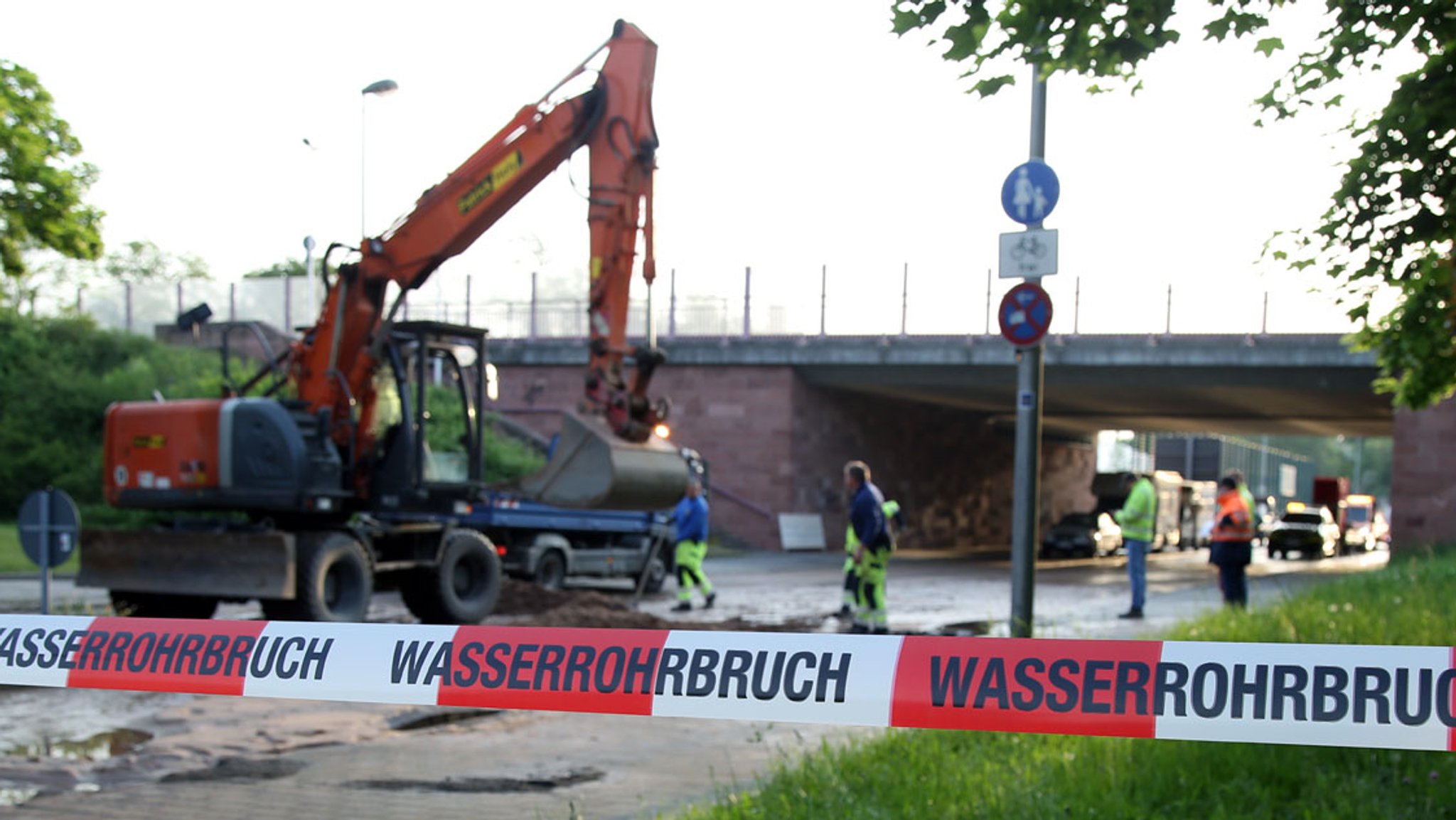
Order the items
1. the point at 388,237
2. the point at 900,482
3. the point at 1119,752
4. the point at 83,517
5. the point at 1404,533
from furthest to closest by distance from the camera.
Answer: the point at 900,482 → the point at 1404,533 → the point at 83,517 → the point at 388,237 → the point at 1119,752

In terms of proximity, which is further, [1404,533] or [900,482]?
[900,482]

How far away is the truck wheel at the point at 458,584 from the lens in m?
14.5

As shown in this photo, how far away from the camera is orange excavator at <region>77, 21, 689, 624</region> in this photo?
12.7 metres

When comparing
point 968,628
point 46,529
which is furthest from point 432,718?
point 968,628

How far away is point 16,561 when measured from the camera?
20.5 meters

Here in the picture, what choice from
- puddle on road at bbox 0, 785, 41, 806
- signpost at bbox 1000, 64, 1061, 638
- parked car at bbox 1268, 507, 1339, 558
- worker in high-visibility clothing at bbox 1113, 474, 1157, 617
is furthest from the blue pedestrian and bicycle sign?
parked car at bbox 1268, 507, 1339, 558

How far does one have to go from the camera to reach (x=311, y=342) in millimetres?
14328

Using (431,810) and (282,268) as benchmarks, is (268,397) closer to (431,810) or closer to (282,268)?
(431,810)

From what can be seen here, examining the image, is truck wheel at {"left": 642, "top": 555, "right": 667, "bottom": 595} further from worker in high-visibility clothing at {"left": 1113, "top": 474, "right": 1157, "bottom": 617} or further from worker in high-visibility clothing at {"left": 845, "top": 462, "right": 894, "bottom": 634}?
worker in high-visibility clothing at {"left": 1113, "top": 474, "right": 1157, "bottom": 617}

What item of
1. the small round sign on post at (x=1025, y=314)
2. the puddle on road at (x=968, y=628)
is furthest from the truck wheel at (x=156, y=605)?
the small round sign on post at (x=1025, y=314)

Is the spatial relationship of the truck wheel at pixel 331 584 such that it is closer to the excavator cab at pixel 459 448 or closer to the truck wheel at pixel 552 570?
the excavator cab at pixel 459 448

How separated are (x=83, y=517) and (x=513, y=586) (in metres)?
11.5

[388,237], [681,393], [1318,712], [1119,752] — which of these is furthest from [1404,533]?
[1318,712]

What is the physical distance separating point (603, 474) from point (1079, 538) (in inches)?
1269
